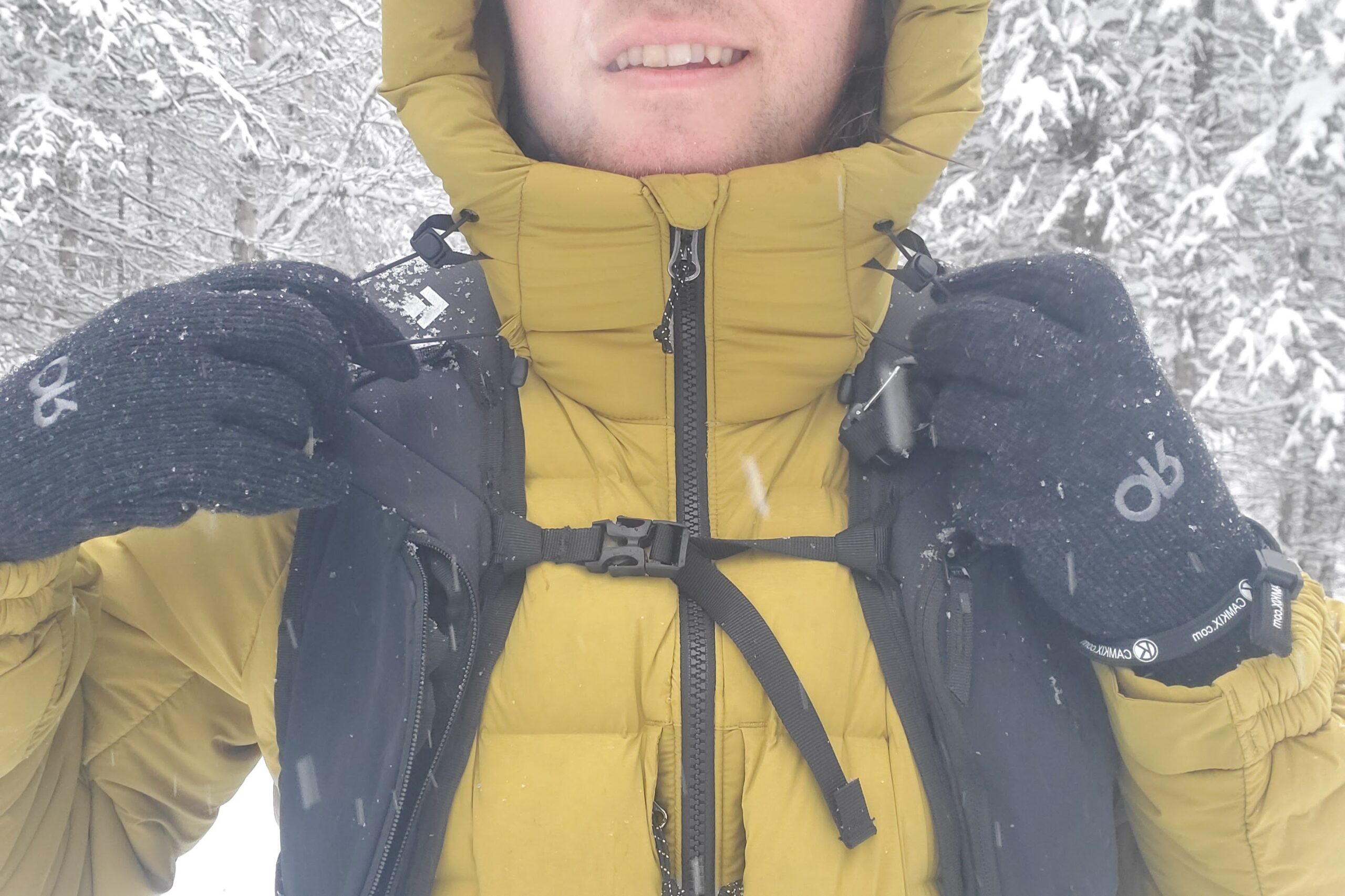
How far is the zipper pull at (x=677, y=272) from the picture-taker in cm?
164

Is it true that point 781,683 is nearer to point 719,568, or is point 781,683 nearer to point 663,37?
point 719,568

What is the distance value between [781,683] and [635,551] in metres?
0.33

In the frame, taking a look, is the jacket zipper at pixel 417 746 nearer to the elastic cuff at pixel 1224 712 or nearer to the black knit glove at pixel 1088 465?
the black knit glove at pixel 1088 465

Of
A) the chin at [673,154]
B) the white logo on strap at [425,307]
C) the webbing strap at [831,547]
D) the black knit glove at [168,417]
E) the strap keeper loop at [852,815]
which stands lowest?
the strap keeper loop at [852,815]

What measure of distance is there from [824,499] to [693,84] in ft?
2.85

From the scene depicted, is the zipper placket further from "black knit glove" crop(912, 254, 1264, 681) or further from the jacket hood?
"black knit glove" crop(912, 254, 1264, 681)

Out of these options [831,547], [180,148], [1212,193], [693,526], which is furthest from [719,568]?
[180,148]

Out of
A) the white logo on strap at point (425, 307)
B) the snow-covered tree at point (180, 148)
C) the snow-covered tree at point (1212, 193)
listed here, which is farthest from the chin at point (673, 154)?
the snow-covered tree at point (180, 148)

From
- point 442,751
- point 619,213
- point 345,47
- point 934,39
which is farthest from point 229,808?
point 345,47

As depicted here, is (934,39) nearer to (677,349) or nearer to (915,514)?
(677,349)

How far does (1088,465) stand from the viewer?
143 centimetres

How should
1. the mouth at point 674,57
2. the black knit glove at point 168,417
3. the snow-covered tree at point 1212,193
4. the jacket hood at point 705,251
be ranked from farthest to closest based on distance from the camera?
the snow-covered tree at point 1212,193
the mouth at point 674,57
the jacket hood at point 705,251
the black knit glove at point 168,417

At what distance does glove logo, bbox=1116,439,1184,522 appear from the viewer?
1.41m

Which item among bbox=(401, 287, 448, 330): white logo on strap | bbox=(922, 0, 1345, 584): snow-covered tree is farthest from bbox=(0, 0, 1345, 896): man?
bbox=(922, 0, 1345, 584): snow-covered tree
